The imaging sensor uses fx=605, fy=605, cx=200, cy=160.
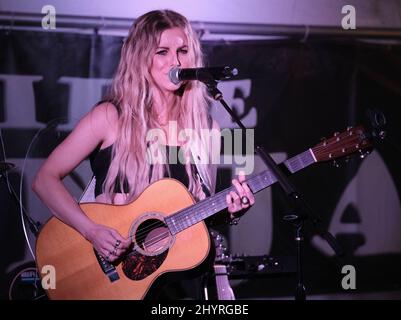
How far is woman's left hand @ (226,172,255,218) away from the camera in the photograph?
2553 millimetres

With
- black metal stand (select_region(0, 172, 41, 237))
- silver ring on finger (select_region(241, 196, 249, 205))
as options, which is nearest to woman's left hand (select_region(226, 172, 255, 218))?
silver ring on finger (select_region(241, 196, 249, 205))

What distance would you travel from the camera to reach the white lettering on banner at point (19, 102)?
10.8ft

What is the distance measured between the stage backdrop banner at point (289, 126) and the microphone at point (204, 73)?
978 mm

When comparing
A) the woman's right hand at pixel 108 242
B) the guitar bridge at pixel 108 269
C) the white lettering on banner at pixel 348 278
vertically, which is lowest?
the white lettering on banner at pixel 348 278

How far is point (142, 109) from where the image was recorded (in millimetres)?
2797

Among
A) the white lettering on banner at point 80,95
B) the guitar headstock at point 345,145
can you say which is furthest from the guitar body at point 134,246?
the white lettering on banner at point 80,95

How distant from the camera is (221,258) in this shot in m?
2.99

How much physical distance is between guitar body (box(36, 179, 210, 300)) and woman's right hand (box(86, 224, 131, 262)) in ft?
0.12

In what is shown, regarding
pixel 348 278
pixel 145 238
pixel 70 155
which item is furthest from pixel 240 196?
pixel 348 278

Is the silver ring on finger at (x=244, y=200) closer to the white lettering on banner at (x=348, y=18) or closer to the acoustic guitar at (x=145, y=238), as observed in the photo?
the acoustic guitar at (x=145, y=238)

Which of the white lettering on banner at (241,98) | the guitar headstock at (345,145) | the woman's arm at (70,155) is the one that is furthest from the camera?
the white lettering on banner at (241,98)

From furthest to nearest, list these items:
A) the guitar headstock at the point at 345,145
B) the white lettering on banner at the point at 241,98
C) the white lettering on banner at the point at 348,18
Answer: the white lettering on banner at the point at 241,98 → the white lettering on banner at the point at 348,18 → the guitar headstock at the point at 345,145

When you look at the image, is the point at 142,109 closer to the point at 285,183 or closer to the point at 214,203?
the point at 214,203
